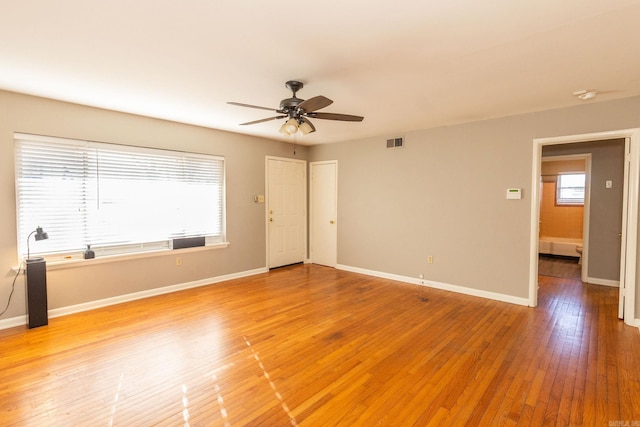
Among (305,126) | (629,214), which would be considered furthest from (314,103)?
(629,214)

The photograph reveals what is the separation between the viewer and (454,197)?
4.67 metres

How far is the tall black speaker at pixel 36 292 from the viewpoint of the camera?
3309 millimetres

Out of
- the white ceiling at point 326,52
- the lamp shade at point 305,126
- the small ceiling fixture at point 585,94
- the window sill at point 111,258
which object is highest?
the white ceiling at point 326,52

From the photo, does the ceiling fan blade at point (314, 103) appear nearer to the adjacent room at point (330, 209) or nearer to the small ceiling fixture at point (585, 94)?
the adjacent room at point (330, 209)

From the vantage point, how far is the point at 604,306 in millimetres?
3992

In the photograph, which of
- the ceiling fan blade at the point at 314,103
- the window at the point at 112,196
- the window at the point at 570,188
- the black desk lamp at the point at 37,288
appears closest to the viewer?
the ceiling fan blade at the point at 314,103

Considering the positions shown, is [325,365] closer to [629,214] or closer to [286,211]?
[629,214]

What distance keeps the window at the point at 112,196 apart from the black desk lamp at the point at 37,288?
295 millimetres

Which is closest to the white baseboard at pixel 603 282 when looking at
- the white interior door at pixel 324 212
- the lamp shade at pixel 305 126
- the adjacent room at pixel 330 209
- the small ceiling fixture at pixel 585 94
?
the adjacent room at pixel 330 209

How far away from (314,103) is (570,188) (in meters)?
7.88

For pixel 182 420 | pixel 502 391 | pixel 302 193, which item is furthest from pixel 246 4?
pixel 302 193

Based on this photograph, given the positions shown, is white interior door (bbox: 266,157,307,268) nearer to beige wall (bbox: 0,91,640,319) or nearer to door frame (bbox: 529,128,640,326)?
beige wall (bbox: 0,91,640,319)

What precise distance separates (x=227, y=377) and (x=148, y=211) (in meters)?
2.98

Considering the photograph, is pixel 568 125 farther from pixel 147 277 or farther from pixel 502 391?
pixel 147 277
